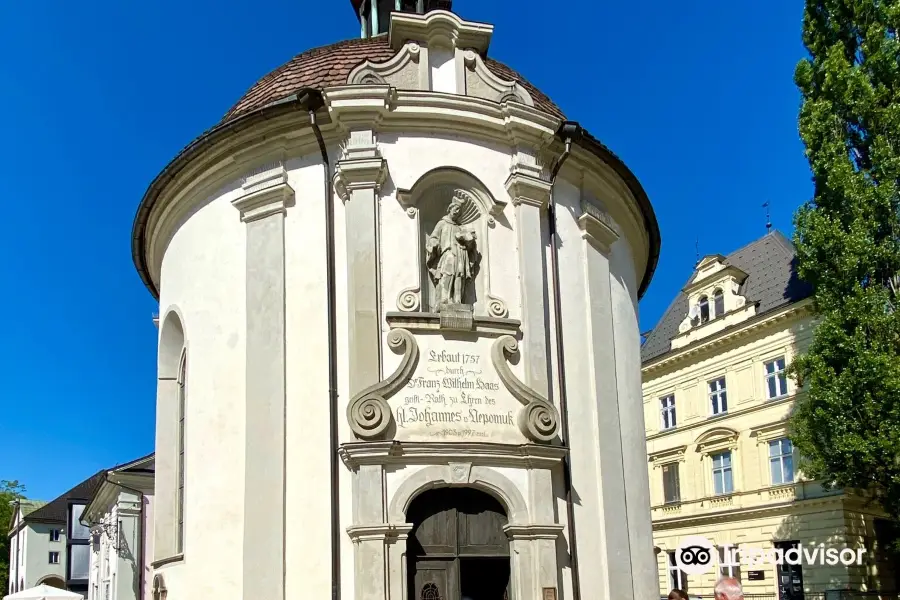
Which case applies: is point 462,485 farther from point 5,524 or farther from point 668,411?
point 5,524

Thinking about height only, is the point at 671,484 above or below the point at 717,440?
below

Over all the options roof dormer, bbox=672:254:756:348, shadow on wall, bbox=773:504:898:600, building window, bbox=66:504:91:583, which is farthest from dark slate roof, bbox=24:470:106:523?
shadow on wall, bbox=773:504:898:600

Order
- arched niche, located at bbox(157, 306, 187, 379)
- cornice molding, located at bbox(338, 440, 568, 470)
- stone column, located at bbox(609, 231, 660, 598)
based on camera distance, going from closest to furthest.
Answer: cornice molding, located at bbox(338, 440, 568, 470) → stone column, located at bbox(609, 231, 660, 598) → arched niche, located at bbox(157, 306, 187, 379)

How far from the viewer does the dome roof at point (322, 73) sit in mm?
14875

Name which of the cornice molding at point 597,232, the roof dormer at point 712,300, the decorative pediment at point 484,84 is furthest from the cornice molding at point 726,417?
the decorative pediment at point 484,84

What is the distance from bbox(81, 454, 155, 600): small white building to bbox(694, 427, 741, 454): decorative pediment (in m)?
21.3

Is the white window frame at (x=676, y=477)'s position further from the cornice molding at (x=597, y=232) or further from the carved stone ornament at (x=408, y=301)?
the carved stone ornament at (x=408, y=301)

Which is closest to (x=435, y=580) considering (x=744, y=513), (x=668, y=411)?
(x=744, y=513)

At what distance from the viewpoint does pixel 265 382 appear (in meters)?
12.9

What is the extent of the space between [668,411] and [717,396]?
3.14 m

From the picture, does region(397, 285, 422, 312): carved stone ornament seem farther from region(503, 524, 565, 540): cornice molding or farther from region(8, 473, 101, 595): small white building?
region(8, 473, 101, 595): small white building

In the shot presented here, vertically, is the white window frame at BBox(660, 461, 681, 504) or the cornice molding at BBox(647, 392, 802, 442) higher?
the cornice molding at BBox(647, 392, 802, 442)

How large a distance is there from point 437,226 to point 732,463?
2745 centimetres

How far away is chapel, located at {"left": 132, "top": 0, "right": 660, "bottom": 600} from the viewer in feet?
40.3
